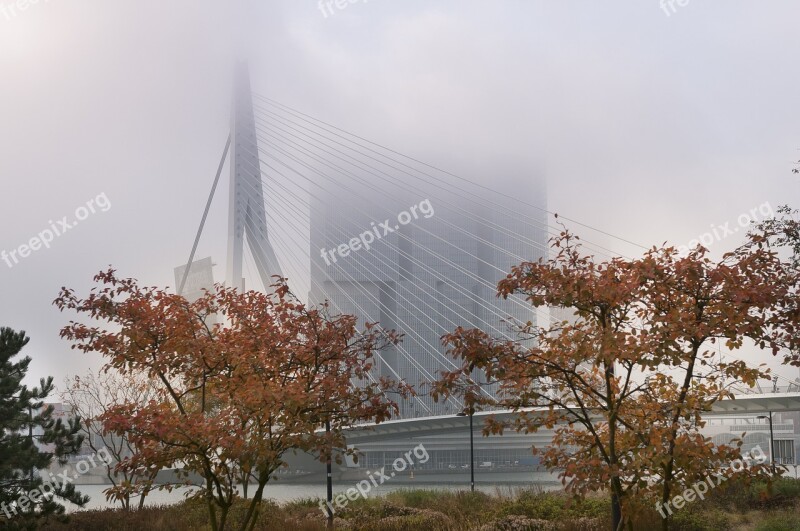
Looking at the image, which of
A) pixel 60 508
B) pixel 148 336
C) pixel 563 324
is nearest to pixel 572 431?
pixel 563 324

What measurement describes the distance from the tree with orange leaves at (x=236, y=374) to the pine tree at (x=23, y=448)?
2.97 metres

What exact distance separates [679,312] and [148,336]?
6511mm

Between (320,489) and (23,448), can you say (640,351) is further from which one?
(320,489)

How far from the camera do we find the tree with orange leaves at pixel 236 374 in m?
8.82

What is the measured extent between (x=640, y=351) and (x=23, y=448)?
9.94 m

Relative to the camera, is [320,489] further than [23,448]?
Yes

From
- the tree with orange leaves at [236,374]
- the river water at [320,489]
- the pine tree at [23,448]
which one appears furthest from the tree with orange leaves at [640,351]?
the river water at [320,489]

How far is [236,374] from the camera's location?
991 cm

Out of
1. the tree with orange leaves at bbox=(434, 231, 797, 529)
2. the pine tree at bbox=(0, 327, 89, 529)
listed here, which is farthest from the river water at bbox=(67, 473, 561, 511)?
the tree with orange leaves at bbox=(434, 231, 797, 529)

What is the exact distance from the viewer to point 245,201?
3869cm

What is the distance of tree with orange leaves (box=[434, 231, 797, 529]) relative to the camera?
7156 mm

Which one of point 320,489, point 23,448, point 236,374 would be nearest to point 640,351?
point 236,374

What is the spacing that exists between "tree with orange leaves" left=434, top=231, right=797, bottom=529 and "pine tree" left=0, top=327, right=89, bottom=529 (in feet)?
26.2

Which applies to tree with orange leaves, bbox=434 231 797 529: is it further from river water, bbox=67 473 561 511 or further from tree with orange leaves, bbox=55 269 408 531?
river water, bbox=67 473 561 511
